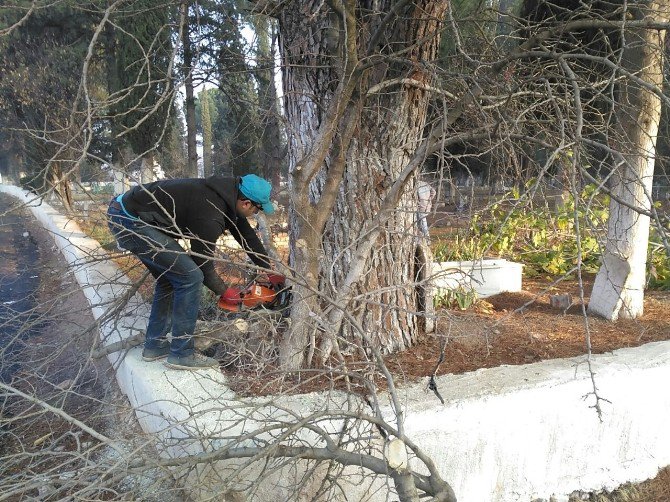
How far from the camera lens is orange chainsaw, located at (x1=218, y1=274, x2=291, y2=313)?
136 inches

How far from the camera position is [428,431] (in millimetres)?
2727

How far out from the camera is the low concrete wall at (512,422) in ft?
8.95

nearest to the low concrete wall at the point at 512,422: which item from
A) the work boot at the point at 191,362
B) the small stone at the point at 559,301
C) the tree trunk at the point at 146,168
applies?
the work boot at the point at 191,362

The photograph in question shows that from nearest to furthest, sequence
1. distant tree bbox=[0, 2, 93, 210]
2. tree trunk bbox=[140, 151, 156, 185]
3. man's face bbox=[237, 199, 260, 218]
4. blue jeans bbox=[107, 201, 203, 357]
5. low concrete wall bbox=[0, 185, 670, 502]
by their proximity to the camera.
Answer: low concrete wall bbox=[0, 185, 670, 502] < blue jeans bbox=[107, 201, 203, 357] < man's face bbox=[237, 199, 260, 218] < tree trunk bbox=[140, 151, 156, 185] < distant tree bbox=[0, 2, 93, 210]

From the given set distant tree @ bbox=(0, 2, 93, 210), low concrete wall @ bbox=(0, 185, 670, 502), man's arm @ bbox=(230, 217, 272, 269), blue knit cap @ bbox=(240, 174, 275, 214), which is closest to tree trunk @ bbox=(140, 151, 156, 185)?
blue knit cap @ bbox=(240, 174, 275, 214)

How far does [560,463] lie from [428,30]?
2.81 meters

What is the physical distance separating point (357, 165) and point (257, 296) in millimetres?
1087

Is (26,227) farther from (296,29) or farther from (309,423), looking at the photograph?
(309,423)

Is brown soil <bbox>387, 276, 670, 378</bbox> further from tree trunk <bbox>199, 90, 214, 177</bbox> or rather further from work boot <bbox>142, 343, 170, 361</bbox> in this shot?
tree trunk <bbox>199, 90, 214, 177</bbox>

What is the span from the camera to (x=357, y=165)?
139 inches

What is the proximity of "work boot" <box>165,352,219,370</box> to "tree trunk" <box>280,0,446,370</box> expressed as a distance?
54 centimetres

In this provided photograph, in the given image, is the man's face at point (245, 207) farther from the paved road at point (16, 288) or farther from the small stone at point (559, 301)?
the small stone at point (559, 301)

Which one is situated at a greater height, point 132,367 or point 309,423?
point 309,423

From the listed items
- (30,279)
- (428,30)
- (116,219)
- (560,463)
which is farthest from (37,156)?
(560,463)
